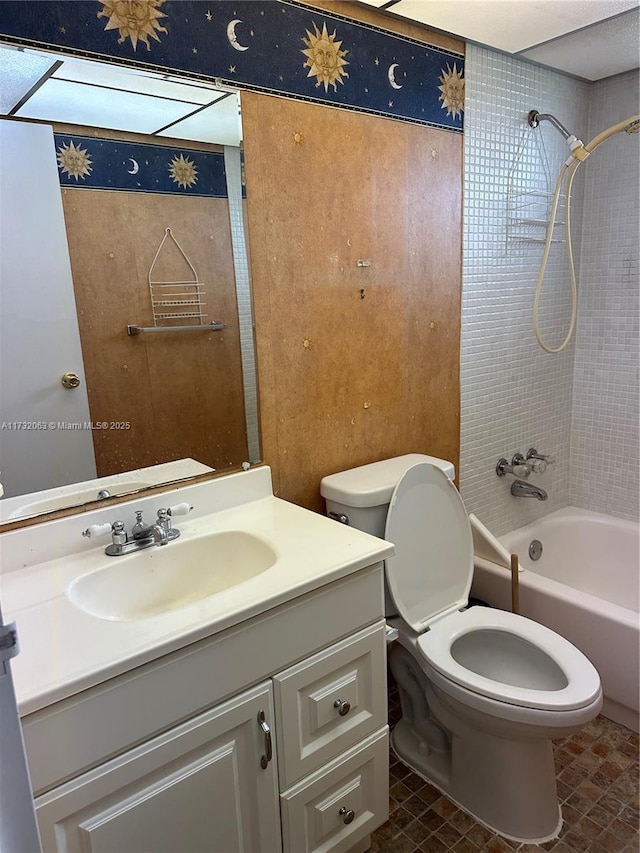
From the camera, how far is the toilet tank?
1.62 meters

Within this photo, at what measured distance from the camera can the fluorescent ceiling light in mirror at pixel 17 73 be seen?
3.70 feet

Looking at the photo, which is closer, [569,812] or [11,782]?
[11,782]

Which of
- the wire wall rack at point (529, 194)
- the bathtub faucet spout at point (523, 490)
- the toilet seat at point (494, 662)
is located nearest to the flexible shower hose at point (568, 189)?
the wire wall rack at point (529, 194)

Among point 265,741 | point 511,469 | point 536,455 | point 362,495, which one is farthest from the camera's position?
point 536,455

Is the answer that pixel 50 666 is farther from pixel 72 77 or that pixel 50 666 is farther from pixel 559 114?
pixel 559 114

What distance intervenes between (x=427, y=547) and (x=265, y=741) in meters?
0.78

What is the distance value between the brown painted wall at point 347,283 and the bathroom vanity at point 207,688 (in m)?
0.34

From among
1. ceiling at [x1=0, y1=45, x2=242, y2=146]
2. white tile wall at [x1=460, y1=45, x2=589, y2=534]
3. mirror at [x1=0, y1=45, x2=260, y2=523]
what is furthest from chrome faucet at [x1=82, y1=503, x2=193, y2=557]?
white tile wall at [x1=460, y1=45, x2=589, y2=534]

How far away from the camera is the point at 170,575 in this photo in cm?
133

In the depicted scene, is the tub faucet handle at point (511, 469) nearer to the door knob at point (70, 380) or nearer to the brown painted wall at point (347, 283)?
the brown painted wall at point (347, 283)

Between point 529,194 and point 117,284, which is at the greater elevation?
point 529,194

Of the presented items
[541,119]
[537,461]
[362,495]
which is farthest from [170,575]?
[541,119]

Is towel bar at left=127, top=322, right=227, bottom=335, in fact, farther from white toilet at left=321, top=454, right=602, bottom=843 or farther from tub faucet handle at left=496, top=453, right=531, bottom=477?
tub faucet handle at left=496, top=453, right=531, bottom=477

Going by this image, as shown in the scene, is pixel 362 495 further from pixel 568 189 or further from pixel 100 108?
pixel 568 189
